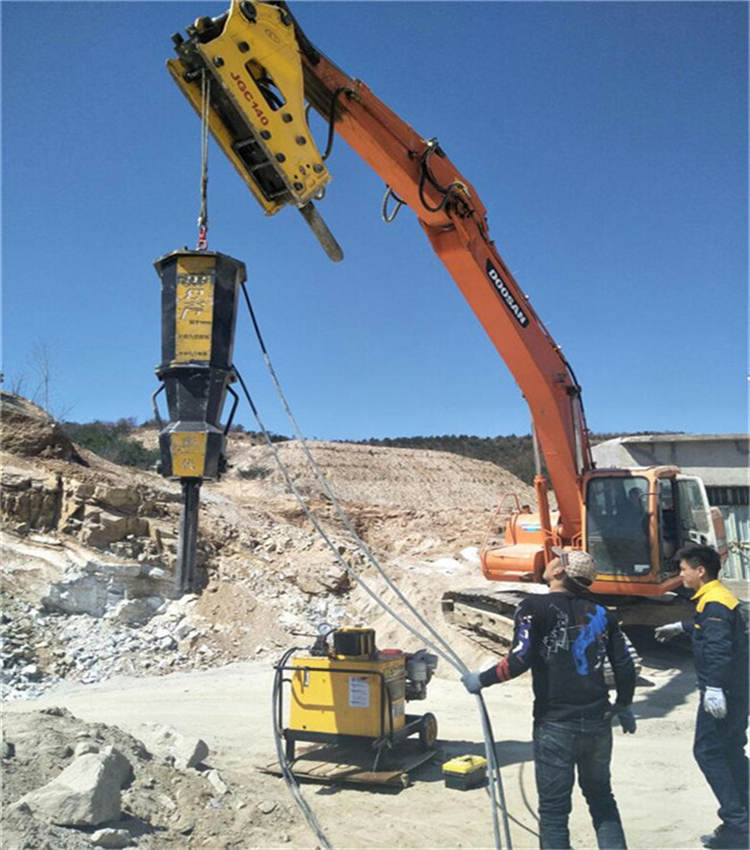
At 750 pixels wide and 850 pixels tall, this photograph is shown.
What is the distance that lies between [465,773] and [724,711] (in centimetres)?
202

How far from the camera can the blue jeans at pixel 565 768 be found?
13.1ft

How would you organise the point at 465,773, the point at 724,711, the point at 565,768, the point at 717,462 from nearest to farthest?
the point at 565,768, the point at 724,711, the point at 465,773, the point at 717,462

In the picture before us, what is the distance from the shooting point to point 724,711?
4617 mm

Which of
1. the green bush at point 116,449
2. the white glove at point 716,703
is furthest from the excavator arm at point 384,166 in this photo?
the green bush at point 116,449

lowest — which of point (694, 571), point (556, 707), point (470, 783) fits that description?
point (470, 783)

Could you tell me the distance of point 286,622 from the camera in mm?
12797

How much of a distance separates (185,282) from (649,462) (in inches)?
581

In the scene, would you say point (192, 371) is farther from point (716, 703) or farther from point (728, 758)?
point (728, 758)

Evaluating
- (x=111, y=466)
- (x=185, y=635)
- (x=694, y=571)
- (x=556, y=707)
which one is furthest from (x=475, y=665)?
(x=111, y=466)

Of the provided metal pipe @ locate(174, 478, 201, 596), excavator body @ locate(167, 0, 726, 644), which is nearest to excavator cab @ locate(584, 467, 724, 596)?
excavator body @ locate(167, 0, 726, 644)

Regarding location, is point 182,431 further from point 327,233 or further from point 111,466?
point 111,466

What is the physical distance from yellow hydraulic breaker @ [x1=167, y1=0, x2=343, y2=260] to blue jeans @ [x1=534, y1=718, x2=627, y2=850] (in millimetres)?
3675

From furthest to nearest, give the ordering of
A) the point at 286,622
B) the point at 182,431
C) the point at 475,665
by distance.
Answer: the point at 286,622 → the point at 475,665 → the point at 182,431

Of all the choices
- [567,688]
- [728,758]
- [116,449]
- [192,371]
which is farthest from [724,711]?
[116,449]
